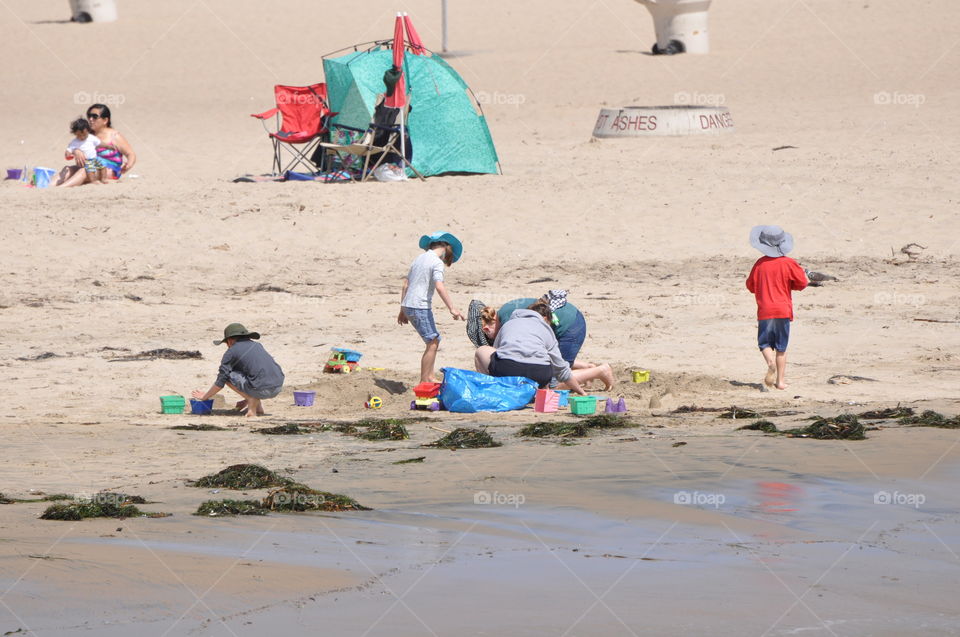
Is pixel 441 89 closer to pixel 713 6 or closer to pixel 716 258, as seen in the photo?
pixel 716 258

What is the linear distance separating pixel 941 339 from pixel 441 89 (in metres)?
9.12

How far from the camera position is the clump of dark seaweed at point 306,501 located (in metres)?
6.46

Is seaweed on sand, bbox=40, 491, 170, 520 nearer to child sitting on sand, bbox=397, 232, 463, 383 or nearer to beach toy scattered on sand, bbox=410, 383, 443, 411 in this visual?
beach toy scattered on sand, bbox=410, 383, 443, 411

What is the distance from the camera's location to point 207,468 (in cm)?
752

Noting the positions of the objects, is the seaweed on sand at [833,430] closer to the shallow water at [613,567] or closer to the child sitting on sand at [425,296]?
the shallow water at [613,567]

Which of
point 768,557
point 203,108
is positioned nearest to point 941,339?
point 768,557

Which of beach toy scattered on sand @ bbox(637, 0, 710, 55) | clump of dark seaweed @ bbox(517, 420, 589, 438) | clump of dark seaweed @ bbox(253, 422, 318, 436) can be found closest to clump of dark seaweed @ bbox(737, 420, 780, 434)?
clump of dark seaweed @ bbox(517, 420, 589, 438)

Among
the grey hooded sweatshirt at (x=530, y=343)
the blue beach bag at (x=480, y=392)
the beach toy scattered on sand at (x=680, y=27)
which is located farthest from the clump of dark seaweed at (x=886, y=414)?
the beach toy scattered on sand at (x=680, y=27)

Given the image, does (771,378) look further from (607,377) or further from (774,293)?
(607,377)

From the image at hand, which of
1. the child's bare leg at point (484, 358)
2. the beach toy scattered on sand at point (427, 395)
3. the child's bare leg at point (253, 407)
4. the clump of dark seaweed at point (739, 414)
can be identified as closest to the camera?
the clump of dark seaweed at point (739, 414)

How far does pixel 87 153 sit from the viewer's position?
60.4 ft

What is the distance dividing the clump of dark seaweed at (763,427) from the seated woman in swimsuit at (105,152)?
12.1 meters

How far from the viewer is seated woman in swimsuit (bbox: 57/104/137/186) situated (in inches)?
724

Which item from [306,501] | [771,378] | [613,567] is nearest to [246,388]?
[306,501]
